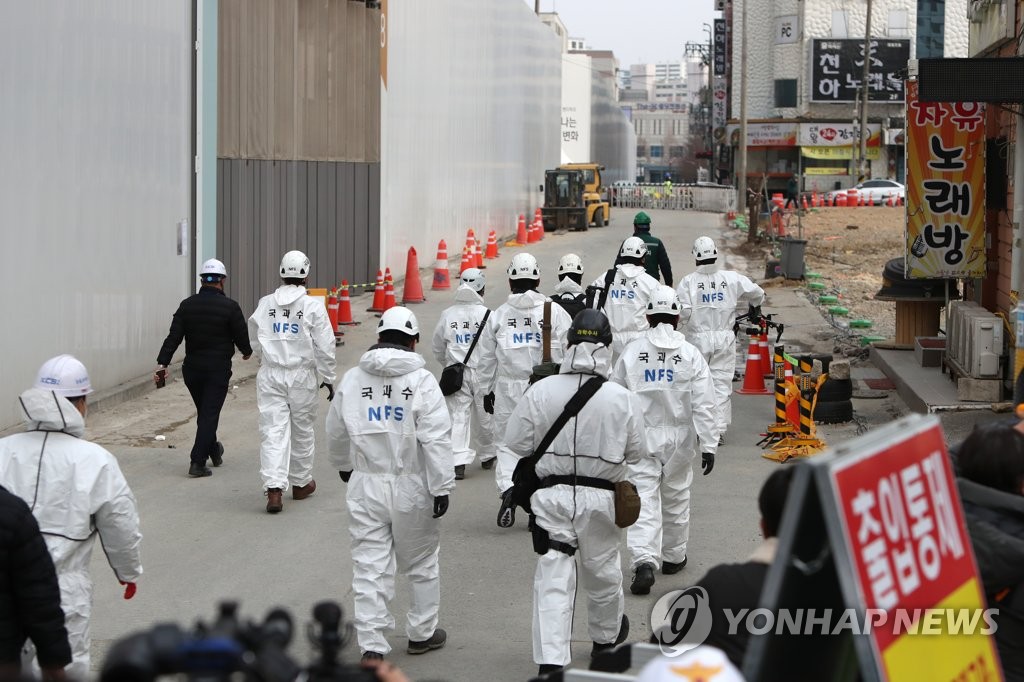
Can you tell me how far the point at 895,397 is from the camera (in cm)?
1588

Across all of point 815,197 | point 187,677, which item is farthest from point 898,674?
point 815,197

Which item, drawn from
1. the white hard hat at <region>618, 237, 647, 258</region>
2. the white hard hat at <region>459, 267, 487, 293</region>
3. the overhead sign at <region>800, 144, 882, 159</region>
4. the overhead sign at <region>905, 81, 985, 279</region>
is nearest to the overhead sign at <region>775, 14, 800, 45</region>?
the overhead sign at <region>800, 144, 882, 159</region>

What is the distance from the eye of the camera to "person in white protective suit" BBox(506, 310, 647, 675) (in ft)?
22.5

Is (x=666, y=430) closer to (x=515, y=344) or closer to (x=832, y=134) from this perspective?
(x=515, y=344)

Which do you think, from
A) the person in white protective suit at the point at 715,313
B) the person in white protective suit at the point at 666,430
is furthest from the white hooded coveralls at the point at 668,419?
the person in white protective suit at the point at 715,313

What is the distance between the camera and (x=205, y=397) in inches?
460

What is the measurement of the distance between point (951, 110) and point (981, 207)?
1170mm

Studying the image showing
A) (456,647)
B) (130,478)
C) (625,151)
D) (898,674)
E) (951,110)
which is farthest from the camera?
(625,151)

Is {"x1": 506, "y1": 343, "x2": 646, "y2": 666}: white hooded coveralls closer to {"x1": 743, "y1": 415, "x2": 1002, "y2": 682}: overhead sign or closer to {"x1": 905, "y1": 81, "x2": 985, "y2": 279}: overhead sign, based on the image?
{"x1": 743, "y1": 415, "x2": 1002, "y2": 682}: overhead sign

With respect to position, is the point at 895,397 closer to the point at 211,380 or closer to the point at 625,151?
the point at 211,380

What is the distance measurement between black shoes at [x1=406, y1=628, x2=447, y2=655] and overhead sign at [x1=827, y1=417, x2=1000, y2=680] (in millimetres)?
4163

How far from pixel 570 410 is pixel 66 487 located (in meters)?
2.53

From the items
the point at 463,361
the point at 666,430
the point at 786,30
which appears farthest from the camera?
the point at 786,30

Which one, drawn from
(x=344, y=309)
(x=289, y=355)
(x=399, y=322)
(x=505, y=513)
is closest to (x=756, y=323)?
(x=289, y=355)
